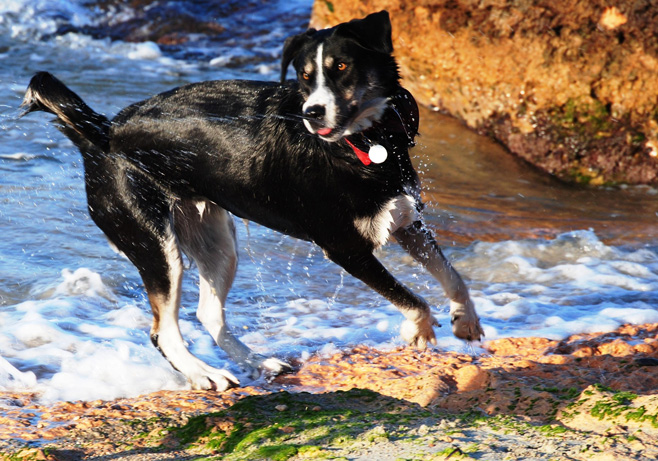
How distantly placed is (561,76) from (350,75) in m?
5.08

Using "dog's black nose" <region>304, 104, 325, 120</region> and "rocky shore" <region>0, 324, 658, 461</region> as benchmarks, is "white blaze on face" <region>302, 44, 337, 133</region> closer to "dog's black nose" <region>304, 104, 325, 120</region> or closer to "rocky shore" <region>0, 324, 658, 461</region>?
"dog's black nose" <region>304, 104, 325, 120</region>

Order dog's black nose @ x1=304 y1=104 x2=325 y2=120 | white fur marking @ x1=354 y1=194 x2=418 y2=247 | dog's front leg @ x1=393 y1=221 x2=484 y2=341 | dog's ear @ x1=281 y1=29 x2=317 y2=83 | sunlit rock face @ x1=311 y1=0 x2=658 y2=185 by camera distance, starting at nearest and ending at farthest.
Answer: dog's black nose @ x1=304 y1=104 x2=325 y2=120, white fur marking @ x1=354 y1=194 x2=418 y2=247, dog's ear @ x1=281 y1=29 x2=317 y2=83, dog's front leg @ x1=393 y1=221 x2=484 y2=341, sunlit rock face @ x1=311 y1=0 x2=658 y2=185

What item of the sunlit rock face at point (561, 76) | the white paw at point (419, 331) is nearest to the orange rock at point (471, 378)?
the white paw at point (419, 331)

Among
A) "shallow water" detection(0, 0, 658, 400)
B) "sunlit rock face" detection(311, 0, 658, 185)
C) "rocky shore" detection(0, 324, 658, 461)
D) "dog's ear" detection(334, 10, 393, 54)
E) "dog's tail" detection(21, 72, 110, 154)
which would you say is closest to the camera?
"rocky shore" detection(0, 324, 658, 461)

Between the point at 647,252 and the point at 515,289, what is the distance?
1.40 metres

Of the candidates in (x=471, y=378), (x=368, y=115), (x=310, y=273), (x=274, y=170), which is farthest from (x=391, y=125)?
(x=310, y=273)

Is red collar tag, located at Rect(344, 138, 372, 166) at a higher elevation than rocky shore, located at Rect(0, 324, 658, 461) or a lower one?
higher

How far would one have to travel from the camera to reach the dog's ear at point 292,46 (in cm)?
398

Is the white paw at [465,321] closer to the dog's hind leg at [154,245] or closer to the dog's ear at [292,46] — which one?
the dog's hind leg at [154,245]

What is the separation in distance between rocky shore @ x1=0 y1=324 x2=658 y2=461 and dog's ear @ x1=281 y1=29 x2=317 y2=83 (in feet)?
5.58

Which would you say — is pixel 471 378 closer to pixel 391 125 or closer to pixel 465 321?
pixel 465 321

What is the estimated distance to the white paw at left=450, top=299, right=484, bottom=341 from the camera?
4191 mm

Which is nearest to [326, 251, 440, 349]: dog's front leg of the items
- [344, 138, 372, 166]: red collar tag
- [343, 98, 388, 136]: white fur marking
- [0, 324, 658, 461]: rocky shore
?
[0, 324, 658, 461]: rocky shore

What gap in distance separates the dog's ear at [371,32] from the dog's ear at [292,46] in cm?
28
